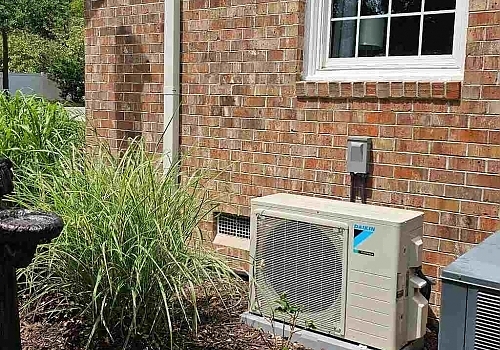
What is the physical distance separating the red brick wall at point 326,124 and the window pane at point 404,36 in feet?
0.95

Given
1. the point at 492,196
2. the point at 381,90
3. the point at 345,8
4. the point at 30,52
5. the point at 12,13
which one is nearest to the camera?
the point at 492,196

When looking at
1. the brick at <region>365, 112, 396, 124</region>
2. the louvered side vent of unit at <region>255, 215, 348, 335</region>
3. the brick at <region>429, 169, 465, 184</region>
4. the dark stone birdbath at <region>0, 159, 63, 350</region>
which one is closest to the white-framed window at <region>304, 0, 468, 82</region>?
the brick at <region>365, 112, 396, 124</region>

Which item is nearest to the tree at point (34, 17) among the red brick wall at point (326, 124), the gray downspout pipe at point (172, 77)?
the gray downspout pipe at point (172, 77)

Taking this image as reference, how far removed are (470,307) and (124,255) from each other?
204 cm

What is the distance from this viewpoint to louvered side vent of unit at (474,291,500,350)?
6.43 feet

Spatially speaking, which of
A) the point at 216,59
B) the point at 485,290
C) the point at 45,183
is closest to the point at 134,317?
the point at 45,183

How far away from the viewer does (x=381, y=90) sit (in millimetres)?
4426

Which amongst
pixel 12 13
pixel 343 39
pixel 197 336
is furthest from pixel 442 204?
pixel 12 13

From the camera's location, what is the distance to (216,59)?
17.9ft

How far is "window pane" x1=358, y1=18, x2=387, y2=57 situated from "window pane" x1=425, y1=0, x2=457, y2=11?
0.33m

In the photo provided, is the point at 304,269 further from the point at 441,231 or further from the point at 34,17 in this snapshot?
the point at 34,17

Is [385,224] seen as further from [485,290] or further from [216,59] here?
[216,59]

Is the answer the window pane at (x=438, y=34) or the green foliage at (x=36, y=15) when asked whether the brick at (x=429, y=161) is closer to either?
the window pane at (x=438, y=34)

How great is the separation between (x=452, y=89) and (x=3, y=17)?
3953 cm
